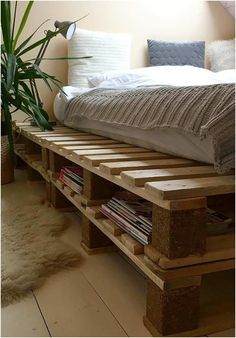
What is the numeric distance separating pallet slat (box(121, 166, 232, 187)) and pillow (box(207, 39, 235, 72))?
2303mm

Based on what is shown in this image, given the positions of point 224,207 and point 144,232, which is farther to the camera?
point 224,207

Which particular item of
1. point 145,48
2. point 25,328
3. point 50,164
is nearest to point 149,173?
point 25,328

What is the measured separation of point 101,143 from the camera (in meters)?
1.54

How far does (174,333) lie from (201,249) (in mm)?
202

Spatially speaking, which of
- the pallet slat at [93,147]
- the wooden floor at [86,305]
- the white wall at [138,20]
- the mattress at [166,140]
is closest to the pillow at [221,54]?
the white wall at [138,20]

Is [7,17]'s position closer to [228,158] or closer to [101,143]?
[101,143]

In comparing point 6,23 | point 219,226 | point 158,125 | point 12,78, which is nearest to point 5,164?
point 12,78

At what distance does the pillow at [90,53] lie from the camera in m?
2.75

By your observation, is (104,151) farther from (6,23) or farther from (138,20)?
(138,20)

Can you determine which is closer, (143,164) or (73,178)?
(143,164)

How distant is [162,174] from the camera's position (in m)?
0.93

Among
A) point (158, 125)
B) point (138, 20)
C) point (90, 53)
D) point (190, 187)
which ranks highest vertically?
point (138, 20)

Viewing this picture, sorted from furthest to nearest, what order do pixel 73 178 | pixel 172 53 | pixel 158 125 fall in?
1. pixel 172 53
2. pixel 73 178
3. pixel 158 125

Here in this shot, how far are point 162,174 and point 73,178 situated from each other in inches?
26.0
